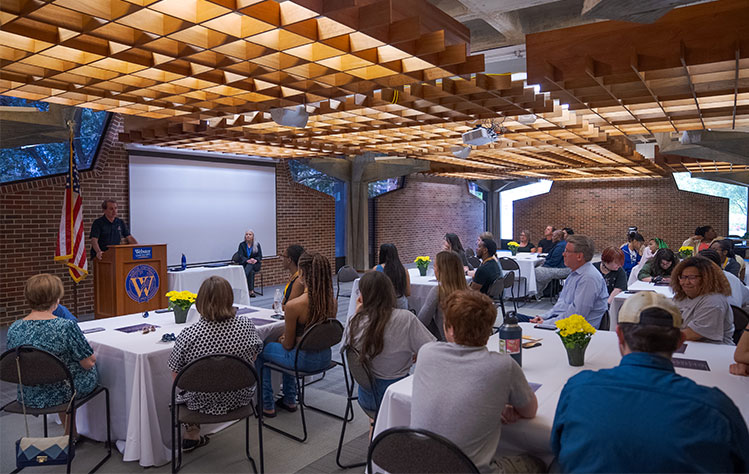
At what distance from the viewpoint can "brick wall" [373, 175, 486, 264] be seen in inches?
610

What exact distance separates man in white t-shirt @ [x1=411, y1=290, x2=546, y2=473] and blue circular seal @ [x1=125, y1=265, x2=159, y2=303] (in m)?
6.02

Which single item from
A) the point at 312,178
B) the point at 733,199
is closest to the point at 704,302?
the point at 312,178

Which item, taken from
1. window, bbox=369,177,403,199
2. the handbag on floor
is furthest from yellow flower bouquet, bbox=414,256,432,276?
window, bbox=369,177,403,199

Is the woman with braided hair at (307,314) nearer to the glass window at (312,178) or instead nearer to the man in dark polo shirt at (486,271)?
the man in dark polo shirt at (486,271)

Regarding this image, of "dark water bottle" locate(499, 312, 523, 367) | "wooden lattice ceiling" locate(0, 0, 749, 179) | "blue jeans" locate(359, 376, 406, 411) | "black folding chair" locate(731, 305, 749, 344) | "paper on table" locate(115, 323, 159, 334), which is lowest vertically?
"blue jeans" locate(359, 376, 406, 411)

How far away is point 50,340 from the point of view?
309cm

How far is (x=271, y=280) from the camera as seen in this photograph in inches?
467

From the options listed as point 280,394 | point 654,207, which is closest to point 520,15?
point 280,394

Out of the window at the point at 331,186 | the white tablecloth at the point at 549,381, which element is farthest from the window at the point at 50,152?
the white tablecloth at the point at 549,381

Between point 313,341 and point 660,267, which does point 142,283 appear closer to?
point 313,341

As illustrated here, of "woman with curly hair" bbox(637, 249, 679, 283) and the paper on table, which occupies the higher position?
"woman with curly hair" bbox(637, 249, 679, 283)

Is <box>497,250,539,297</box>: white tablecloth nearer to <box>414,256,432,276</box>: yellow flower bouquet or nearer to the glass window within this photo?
<box>414,256,432,276</box>: yellow flower bouquet

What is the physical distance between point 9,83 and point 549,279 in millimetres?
8379

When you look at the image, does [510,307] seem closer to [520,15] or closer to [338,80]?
[520,15]
